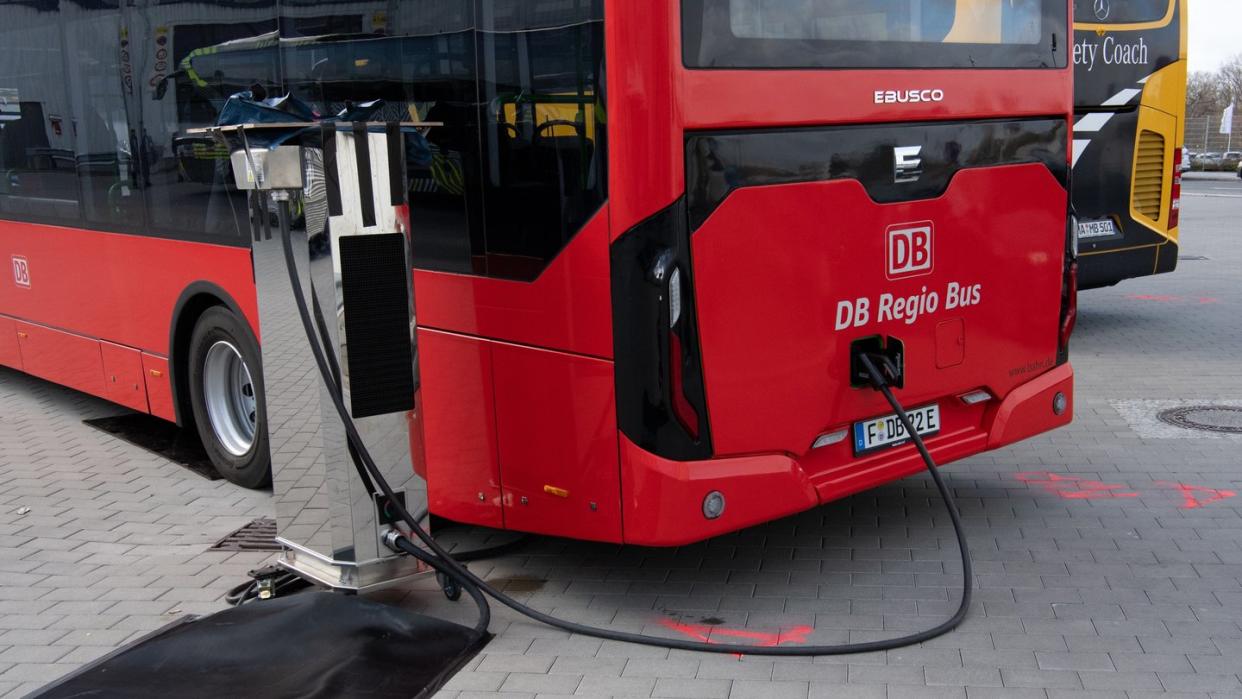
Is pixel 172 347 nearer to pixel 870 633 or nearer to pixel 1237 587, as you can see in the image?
pixel 870 633

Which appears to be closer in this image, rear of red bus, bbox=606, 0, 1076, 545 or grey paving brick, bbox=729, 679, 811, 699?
grey paving brick, bbox=729, 679, 811, 699

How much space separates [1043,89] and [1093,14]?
5.95 metres

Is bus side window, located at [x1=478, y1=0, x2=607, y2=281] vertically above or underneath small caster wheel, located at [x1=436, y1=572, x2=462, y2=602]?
above

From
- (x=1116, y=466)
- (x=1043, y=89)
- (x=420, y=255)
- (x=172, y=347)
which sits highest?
(x=1043, y=89)

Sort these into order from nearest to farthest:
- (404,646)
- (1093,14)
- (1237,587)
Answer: (404,646), (1237,587), (1093,14)

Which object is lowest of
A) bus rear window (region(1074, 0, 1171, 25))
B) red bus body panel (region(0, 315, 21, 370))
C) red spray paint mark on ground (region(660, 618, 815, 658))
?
red spray paint mark on ground (region(660, 618, 815, 658))

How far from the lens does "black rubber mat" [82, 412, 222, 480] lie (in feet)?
24.9

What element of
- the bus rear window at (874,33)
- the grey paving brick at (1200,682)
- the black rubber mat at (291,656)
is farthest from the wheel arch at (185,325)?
the grey paving brick at (1200,682)

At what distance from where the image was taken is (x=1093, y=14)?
10898mm

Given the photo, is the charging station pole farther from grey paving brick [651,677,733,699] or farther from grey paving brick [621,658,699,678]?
grey paving brick [651,677,733,699]

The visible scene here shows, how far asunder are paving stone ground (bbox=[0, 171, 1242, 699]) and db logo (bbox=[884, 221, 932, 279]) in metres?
1.31

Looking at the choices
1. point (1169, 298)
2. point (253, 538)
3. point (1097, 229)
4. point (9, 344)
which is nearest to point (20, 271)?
point (9, 344)

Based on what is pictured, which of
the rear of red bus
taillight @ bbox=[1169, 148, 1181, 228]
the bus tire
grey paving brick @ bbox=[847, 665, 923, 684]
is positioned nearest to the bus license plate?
the rear of red bus

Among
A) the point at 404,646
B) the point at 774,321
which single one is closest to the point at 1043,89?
the point at 774,321
